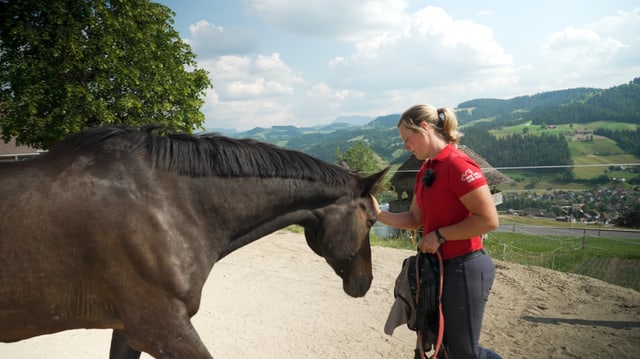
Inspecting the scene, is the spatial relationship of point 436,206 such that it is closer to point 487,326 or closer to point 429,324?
point 429,324

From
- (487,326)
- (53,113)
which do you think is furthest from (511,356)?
(53,113)

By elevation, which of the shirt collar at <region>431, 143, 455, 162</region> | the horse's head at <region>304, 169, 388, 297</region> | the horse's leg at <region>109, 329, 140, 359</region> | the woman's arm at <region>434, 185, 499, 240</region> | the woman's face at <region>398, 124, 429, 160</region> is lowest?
the horse's leg at <region>109, 329, 140, 359</region>

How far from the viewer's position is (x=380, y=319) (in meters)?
4.71

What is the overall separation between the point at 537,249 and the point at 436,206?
8237 mm

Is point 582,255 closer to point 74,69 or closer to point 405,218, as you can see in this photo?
point 405,218

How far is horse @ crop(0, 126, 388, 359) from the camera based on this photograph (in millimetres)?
1726

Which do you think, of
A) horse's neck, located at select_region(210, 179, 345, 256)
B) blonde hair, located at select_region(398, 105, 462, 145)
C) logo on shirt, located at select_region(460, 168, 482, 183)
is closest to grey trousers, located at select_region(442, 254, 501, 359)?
logo on shirt, located at select_region(460, 168, 482, 183)

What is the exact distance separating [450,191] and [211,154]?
145cm

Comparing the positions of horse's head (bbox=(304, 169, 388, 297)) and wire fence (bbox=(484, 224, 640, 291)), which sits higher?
horse's head (bbox=(304, 169, 388, 297))

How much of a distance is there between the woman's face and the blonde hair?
3 cm

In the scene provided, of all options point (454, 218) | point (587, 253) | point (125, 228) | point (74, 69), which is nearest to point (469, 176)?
point (454, 218)

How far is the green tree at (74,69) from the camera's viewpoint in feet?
30.3

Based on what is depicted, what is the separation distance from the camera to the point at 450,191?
76.2 inches

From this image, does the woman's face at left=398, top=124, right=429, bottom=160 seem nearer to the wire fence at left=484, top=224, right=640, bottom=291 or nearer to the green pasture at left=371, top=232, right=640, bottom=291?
the wire fence at left=484, top=224, right=640, bottom=291
